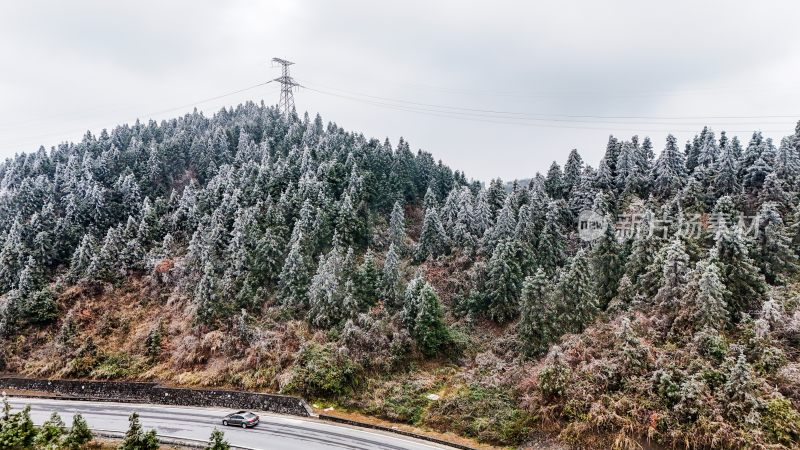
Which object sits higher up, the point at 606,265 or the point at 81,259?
the point at 81,259

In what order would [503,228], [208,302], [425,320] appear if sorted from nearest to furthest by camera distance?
Result: 1. [425,320]
2. [208,302]
3. [503,228]

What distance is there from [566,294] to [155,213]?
52.5 metres

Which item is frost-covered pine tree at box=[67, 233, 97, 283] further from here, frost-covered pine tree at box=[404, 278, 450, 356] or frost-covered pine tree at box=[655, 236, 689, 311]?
frost-covered pine tree at box=[655, 236, 689, 311]

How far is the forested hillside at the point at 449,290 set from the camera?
2959cm

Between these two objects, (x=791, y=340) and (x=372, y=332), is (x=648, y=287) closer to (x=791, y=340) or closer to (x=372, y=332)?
(x=791, y=340)

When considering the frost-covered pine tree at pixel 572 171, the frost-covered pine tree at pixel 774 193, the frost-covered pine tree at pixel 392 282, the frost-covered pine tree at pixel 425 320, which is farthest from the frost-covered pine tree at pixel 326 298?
the frost-covered pine tree at pixel 774 193

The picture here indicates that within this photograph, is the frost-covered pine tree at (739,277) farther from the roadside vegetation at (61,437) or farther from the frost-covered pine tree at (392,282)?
the roadside vegetation at (61,437)

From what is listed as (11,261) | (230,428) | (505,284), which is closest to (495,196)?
(505,284)

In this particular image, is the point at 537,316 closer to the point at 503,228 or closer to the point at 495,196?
the point at 503,228

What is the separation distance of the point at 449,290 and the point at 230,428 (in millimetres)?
25700

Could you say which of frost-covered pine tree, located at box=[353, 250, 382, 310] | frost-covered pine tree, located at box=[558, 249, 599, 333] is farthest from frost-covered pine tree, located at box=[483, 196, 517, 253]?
frost-covered pine tree, located at box=[353, 250, 382, 310]

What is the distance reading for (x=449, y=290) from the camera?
5003 cm

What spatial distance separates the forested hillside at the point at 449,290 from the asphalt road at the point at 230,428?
2621mm

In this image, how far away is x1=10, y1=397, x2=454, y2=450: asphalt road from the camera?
3070cm
